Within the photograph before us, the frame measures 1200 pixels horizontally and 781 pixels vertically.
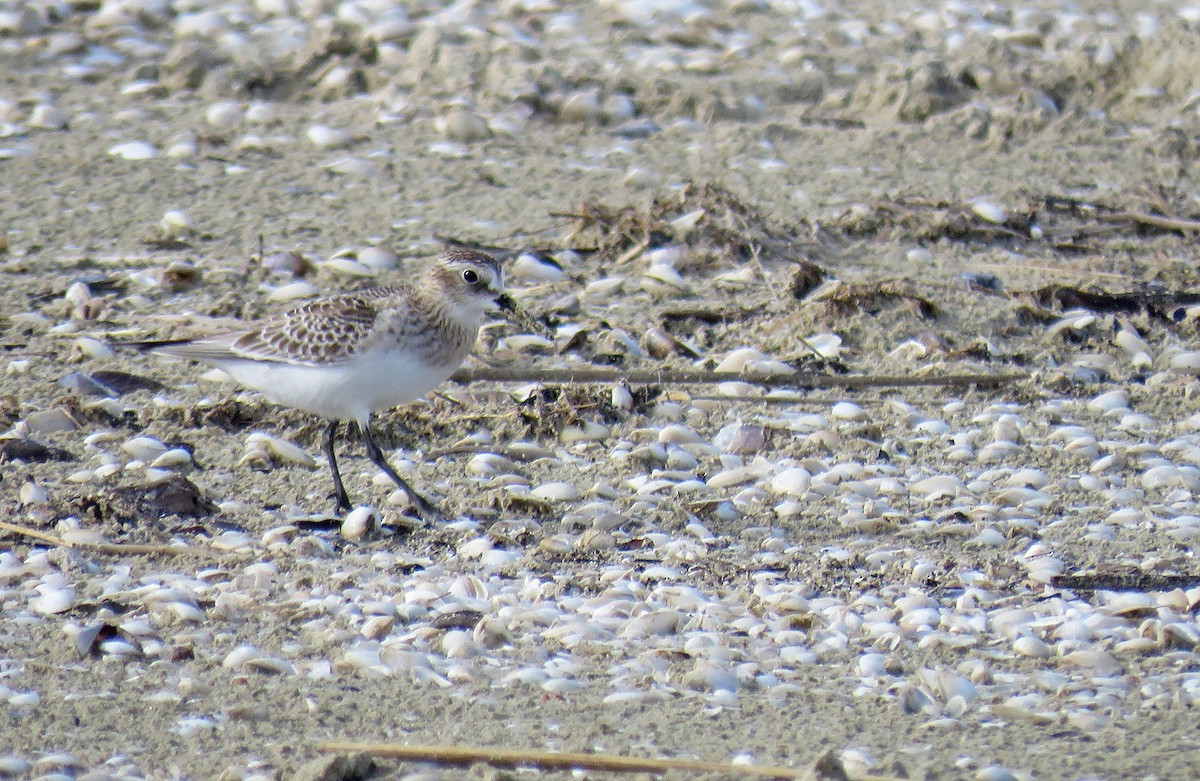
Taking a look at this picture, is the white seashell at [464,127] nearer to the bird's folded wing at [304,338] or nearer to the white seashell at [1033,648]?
the bird's folded wing at [304,338]

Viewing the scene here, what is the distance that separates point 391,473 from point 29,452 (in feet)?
4.10

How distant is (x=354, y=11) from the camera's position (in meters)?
10.7

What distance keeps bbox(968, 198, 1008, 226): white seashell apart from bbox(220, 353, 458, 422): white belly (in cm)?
343

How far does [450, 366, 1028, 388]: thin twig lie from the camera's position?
21.5 ft

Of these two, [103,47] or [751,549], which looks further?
[103,47]

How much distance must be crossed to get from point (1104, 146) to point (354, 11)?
183 inches

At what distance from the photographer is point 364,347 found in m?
5.54

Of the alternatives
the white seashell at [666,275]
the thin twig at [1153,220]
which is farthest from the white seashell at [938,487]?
the thin twig at [1153,220]

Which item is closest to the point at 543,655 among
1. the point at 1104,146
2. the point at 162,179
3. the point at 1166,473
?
the point at 1166,473

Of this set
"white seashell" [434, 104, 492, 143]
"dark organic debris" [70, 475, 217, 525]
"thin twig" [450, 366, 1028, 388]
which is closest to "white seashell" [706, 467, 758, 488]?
"thin twig" [450, 366, 1028, 388]

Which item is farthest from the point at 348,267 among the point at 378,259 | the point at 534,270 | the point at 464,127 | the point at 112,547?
the point at 112,547

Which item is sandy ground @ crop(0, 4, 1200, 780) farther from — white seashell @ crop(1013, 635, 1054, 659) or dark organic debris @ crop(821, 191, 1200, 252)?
white seashell @ crop(1013, 635, 1054, 659)

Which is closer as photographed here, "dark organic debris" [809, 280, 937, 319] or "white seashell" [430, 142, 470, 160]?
"dark organic debris" [809, 280, 937, 319]

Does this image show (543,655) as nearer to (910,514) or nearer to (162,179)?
(910,514)
